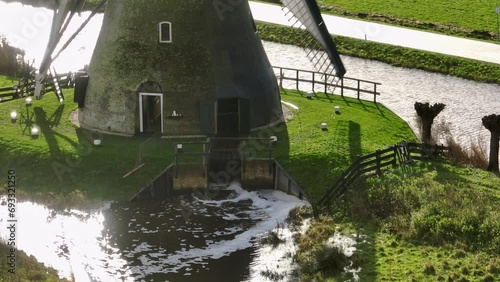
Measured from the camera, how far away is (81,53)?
60.3 m

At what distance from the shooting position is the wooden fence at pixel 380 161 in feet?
109

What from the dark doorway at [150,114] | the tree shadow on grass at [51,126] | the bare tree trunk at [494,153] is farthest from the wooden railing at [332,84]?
the tree shadow on grass at [51,126]

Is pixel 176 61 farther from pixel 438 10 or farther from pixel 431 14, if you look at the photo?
pixel 438 10

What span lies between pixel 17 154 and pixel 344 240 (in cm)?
1283

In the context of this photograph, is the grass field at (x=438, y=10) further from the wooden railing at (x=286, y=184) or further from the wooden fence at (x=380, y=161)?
the wooden railing at (x=286, y=184)

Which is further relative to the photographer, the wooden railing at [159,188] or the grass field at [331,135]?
the grass field at [331,135]

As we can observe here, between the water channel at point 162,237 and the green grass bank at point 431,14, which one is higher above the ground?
the green grass bank at point 431,14

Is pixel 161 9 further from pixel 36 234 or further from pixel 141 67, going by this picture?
pixel 36 234

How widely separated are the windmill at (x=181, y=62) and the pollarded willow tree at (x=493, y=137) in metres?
5.60

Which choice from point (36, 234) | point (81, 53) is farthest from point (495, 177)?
point (81, 53)

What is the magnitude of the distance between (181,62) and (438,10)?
33.5m

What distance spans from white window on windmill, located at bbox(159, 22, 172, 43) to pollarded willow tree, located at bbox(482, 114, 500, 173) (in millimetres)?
11692

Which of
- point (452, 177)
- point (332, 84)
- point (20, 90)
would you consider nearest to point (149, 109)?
point (20, 90)

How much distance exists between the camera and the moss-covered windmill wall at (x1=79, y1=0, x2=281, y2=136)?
36.2m
